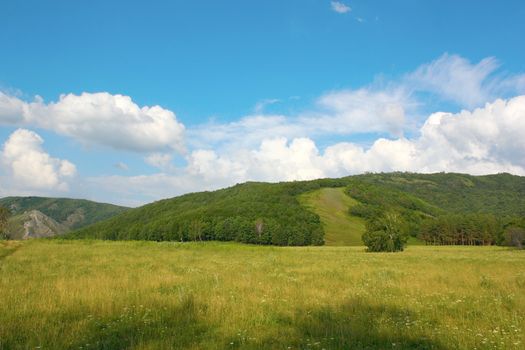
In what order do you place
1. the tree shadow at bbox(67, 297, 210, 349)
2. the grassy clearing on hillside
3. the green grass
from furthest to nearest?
the green grass < the grassy clearing on hillside < the tree shadow at bbox(67, 297, 210, 349)

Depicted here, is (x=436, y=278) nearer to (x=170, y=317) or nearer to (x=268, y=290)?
(x=268, y=290)

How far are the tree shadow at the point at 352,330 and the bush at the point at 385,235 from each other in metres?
64.8

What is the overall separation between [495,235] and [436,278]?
127m

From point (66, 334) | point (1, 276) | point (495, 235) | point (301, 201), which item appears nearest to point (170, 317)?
point (66, 334)

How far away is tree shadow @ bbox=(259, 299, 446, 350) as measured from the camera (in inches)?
320

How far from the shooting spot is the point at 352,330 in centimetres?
909

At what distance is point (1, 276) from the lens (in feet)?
58.3

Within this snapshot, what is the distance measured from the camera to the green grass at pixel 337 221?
146 metres

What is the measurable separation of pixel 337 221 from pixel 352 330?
532 ft

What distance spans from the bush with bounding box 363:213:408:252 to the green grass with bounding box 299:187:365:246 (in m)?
64.1

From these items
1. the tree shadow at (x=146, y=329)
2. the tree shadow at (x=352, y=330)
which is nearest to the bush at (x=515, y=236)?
the tree shadow at (x=352, y=330)

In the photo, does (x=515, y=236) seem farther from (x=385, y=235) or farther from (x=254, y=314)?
(x=254, y=314)

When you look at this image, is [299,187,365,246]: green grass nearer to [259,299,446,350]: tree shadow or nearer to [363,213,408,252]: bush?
[363,213,408,252]: bush

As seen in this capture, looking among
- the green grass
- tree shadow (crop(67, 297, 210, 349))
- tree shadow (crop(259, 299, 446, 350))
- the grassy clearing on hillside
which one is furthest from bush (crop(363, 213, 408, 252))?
tree shadow (crop(67, 297, 210, 349))
